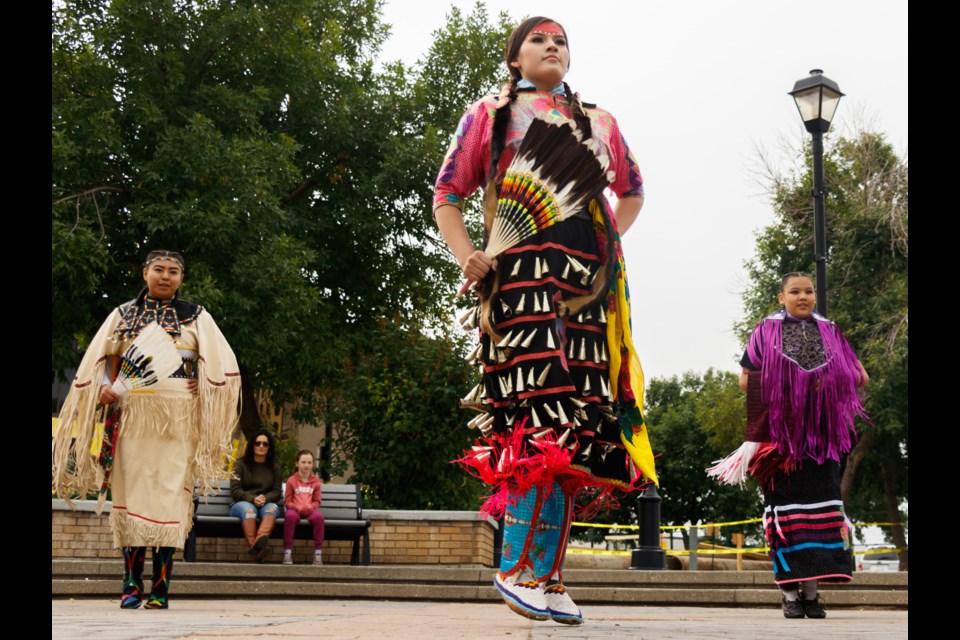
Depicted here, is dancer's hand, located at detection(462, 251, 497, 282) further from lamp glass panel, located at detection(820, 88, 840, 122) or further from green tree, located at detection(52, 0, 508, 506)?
green tree, located at detection(52, 0, 508, 506)

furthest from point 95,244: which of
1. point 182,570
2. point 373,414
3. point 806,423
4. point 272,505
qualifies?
point 806,423

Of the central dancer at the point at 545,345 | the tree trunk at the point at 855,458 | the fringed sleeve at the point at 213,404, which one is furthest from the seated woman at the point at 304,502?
the tree trunk at the point at 855,458

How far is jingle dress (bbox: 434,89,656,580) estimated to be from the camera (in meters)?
4.14

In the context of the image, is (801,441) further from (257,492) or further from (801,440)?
(257,492)

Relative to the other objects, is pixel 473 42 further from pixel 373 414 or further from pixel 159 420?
pixel 159 420

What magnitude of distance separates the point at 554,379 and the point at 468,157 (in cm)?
108

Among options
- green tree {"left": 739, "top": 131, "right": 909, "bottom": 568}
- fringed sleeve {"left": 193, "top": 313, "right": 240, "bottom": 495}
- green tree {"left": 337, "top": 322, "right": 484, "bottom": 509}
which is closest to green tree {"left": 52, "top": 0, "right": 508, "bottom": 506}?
green tree {"left": 337, "top": 322, "right": 484, "bottom": 509}

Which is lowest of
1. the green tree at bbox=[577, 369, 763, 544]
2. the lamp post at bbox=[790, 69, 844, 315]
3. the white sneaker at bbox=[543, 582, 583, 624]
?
the green tree at bbox=[577, 369, 763, 544]

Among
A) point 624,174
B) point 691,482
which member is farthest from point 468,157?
point 691,482

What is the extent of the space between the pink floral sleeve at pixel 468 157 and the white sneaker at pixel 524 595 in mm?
1561

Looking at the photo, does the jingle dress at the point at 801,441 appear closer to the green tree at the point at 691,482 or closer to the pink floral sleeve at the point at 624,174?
the pink floral sleeve at the point at 624,174

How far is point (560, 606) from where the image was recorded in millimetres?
4195
